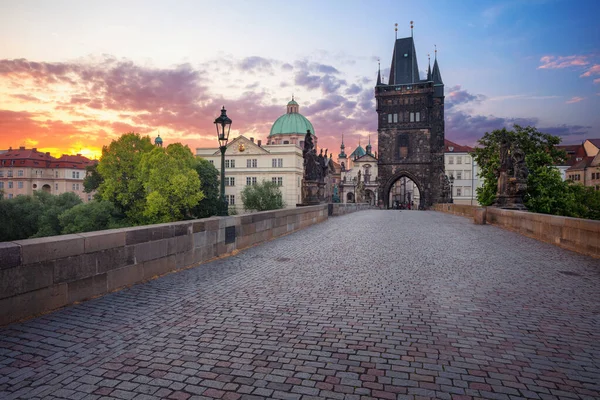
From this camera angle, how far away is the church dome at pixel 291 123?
9012cm

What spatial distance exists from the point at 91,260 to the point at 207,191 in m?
47.5

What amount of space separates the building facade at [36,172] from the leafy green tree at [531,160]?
80036 mm

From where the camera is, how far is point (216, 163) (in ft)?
249

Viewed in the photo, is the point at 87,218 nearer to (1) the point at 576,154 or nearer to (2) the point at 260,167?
(2) the point at 260,167

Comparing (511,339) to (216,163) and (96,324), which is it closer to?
(96,324)

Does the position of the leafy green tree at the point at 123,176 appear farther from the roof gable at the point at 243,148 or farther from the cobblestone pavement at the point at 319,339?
the cobblestone pavement at the point at 319,339

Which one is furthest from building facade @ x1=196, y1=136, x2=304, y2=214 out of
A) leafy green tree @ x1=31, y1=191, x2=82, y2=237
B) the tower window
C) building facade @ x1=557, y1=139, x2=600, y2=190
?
building facade @ x1=557, y1=139, x2=600, y2=190

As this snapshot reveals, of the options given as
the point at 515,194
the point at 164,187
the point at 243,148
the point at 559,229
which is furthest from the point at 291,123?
the point at 559,229

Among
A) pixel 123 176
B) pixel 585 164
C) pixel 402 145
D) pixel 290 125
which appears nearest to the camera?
pixel 123 176

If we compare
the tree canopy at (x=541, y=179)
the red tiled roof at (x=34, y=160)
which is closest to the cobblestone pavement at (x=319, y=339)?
the tree canopy at (x=541, y=179)

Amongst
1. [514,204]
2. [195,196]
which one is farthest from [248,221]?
[195,196]

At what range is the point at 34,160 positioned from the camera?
3642 inches

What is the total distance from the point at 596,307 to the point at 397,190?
328 feet

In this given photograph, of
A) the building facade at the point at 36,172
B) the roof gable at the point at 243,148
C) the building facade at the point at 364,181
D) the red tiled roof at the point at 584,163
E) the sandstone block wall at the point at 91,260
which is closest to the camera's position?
the sandstone block wall at the point at 91,260
